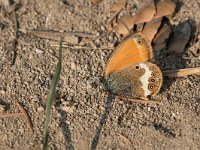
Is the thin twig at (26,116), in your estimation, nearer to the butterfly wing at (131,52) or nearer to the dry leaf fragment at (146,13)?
the butterfly wing at (131,52)

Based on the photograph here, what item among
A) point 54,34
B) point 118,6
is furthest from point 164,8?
point 54,34

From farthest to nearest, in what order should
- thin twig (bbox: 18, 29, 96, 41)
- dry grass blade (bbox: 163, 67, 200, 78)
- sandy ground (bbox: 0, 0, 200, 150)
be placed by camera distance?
thin twig (bbox: 18, 29, 96, 41) → dry grass blade (bbox: 163, 67, 200, 78) → sandy ground (bbox: 0, 0, 200, 150)

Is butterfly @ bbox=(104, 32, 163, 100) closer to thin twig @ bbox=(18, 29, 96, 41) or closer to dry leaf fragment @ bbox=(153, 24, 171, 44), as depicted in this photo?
dry leaf fragment @ bbox=(153, 24, 171, 44)

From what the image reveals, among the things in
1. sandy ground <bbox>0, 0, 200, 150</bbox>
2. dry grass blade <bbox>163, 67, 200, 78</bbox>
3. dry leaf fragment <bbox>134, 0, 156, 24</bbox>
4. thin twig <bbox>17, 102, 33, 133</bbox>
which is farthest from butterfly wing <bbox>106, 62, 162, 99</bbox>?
thin twig <bbox>17, 102, 33, 133</bbox>

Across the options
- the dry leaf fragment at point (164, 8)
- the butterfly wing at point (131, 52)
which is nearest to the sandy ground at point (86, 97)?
the dry leaf fragment at point (164, 8)

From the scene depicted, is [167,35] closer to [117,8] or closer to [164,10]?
[164,10]
